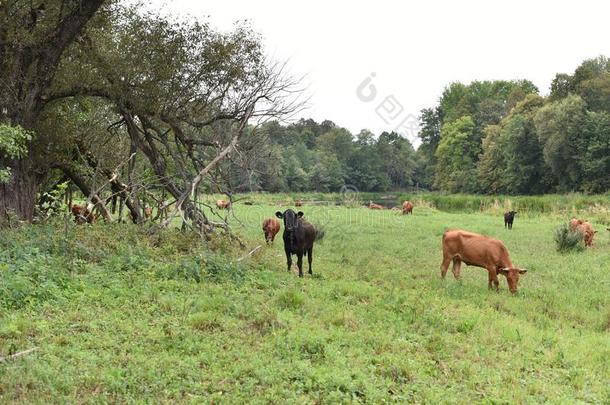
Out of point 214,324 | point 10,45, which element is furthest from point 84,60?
point 214,324

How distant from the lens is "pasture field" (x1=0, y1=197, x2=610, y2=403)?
4.94m

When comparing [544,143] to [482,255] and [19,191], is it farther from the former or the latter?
[19,191]

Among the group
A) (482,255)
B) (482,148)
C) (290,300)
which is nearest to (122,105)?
(290,300)

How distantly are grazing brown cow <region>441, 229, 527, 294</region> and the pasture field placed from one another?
372 mm

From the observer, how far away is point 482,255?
11.3 m

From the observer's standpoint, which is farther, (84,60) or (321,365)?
(84,60)

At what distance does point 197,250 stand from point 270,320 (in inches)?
185

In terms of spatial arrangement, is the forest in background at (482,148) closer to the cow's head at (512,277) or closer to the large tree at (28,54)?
the large tree at (28,54)

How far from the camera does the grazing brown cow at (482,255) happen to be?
35.0ft

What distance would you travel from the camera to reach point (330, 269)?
12141mm

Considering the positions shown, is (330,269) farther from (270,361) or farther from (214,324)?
(270,361)

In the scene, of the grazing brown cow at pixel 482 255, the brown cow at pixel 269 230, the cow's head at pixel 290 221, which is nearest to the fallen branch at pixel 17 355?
the cow's head at pixel 290 221

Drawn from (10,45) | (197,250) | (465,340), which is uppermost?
(10,45)

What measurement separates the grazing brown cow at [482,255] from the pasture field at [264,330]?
1.22 ft
